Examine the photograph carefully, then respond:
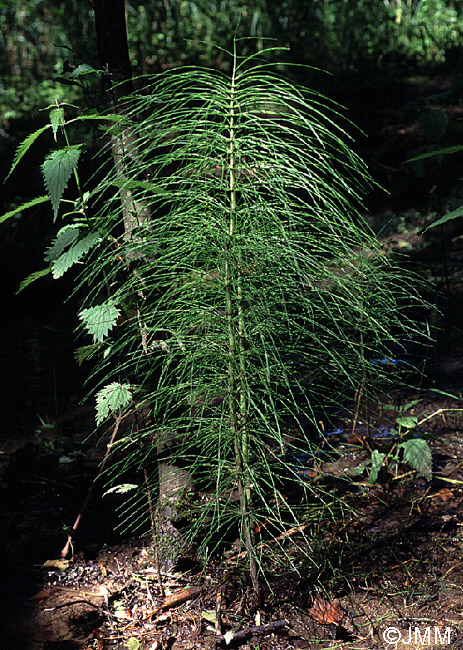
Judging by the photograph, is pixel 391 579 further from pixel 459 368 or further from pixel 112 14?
pixel 112 14

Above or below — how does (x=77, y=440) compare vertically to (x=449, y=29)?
below

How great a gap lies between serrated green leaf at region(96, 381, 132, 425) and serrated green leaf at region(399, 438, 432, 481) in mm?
1146

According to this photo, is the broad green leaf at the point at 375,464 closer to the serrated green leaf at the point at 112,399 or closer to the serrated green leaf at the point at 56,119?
the serrated green leaf at the point at 112,399

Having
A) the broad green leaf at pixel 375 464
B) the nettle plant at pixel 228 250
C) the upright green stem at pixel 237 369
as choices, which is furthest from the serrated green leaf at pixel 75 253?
the broad green leaf at pixel 375 464

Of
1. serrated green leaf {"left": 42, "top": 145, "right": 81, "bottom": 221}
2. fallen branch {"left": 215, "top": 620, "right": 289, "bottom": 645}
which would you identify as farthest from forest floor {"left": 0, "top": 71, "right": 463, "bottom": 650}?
serrated green leaf {"left": 42, "top": 145, "right": 81, "bottom": 221}

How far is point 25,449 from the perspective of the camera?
10.0 ft

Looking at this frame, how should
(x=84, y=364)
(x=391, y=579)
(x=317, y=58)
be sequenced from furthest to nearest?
(x=317, y=58) → (x=84, y=364) → (x=391, y=579)

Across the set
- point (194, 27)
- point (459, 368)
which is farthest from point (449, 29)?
point (459, 368)

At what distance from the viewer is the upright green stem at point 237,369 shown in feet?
5.88

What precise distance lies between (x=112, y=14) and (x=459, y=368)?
2397 millimetres

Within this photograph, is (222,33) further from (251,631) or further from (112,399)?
(251,631)

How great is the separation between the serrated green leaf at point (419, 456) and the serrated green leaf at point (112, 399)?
1.15m

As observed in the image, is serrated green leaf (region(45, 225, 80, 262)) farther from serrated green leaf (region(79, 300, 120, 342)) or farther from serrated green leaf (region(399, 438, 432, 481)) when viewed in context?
serrated green leaf (region(399, 438, 432, 481))

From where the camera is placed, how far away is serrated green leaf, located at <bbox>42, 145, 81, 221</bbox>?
177 centimetres
